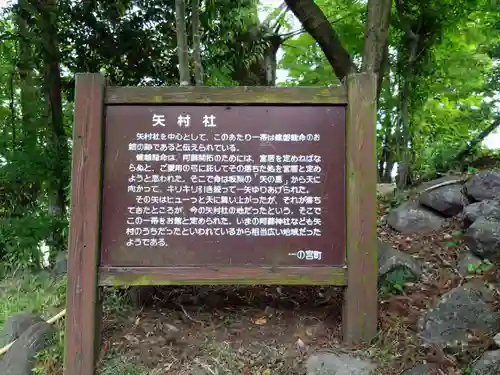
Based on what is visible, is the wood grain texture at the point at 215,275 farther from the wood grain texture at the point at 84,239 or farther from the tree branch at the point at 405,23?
the tree branch at the point at 405,23

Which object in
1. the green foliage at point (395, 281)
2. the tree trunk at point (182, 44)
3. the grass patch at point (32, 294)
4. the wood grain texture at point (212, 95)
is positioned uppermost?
the tree trunk at point (182, 44)

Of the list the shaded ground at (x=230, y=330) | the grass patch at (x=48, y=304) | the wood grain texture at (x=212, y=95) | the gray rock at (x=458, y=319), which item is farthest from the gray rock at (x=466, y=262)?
the grass patch at (x=48, y=304)

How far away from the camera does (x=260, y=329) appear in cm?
355

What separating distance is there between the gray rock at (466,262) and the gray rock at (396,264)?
1.08 ft

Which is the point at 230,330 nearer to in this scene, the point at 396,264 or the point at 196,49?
the point at 396,264

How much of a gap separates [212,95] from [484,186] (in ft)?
10.1

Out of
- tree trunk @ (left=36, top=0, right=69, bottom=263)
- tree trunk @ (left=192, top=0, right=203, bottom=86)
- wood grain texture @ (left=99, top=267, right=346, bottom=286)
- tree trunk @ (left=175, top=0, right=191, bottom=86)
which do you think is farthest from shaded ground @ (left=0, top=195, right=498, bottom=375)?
tree trunk @ (left=192, top=0, right=203, bottom=86)

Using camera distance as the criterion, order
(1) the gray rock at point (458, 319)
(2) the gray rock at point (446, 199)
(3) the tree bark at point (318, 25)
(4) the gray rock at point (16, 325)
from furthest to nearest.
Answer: (3) the tree bark at point (318, 25) → (2) the gray rock at point (446, 199) → (4) the gray rock at point (16, 325) → (1) the gray rock at point (458, 319)

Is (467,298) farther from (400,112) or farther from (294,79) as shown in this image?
(294,79)

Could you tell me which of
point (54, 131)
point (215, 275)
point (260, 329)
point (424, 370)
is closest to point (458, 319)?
point (424, 370)

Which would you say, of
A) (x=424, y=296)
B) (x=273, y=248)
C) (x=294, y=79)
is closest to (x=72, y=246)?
(x=273, y=248)

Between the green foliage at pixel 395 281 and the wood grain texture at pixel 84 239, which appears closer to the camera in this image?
the wood grain texture at pixel 84 239

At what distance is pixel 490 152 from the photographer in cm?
662

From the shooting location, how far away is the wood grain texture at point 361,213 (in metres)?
3.25
